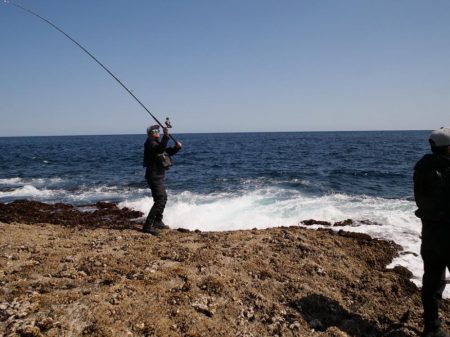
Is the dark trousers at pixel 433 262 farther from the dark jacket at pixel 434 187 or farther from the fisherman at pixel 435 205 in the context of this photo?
the dark jacket at pixel 434 187

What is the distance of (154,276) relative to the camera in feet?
18.8

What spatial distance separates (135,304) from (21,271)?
7.65 feet

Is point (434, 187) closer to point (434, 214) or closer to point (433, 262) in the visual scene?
point (434, 214)

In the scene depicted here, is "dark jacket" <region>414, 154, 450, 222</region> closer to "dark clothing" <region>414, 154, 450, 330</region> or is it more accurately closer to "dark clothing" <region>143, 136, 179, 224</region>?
"dark clothing" <region>414, 154, 450, 330</region>

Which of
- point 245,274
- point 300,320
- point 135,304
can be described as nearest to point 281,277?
point 245,274

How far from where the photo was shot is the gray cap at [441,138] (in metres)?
4.34

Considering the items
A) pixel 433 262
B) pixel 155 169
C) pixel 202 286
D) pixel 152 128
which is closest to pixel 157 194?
pixel 155 169

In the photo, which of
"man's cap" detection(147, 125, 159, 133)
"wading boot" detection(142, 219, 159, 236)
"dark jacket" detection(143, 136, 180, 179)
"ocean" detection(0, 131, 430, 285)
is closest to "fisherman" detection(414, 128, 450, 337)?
"ocean" detection(0, 131, 430, 285)

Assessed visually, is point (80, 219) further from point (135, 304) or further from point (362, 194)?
point (362, 194)

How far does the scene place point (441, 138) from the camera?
172 inches

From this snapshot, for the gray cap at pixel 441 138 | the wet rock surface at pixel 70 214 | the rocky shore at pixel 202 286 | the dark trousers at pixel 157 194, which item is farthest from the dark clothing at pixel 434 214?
the wet rock surface at pixel 70 214

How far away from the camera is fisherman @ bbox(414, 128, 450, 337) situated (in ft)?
14.1

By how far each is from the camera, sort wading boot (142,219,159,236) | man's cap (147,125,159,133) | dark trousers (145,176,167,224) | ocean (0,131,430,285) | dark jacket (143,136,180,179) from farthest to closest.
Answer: ocean (0,131,430,285), wading boot (142,219,159,236), dark trousers (145,176,167,224), man's cap (147,125,159,133), dark jacket (143,136,180,179)

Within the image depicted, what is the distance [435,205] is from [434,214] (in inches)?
4.4
